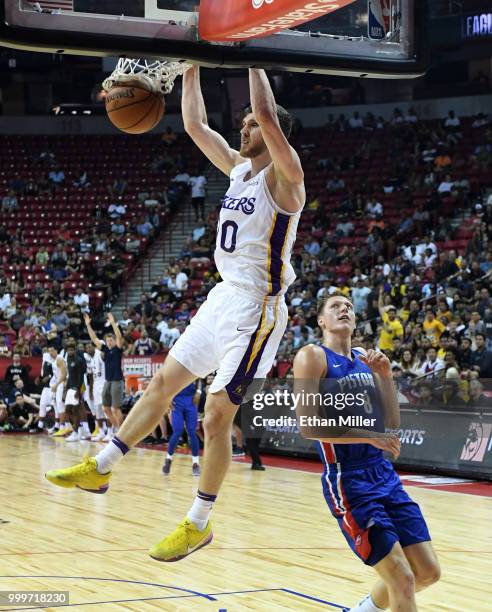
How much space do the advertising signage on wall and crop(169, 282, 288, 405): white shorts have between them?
2129cm

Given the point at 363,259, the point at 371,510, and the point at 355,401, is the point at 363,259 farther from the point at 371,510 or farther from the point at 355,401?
the point at 371,510

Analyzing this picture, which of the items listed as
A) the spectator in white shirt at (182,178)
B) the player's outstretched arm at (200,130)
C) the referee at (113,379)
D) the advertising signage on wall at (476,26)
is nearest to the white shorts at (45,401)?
the referee at (113,379)

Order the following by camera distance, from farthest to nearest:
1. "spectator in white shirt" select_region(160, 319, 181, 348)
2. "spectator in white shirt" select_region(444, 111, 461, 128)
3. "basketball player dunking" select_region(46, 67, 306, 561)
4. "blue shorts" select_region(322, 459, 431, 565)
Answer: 1. "spectator in white shirt" select_region(444, 111, 461, 128)
2. "spectator in white shirt" select_region(160, 319, 181, 348)
3. "basketball player dunking" select_region(46, 67, 306, 561)
4. "blue shorts" select_region(322, 459, 431, 565)

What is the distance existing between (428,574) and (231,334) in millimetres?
1547

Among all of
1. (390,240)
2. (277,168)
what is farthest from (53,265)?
(277,168)

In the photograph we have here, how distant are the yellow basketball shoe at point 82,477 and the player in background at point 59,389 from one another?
47.4 ft

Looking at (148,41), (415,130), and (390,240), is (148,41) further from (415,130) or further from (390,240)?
(415,130)

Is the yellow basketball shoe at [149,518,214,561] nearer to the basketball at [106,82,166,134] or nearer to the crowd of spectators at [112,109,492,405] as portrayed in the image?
the basketball at [106,82,166,134]

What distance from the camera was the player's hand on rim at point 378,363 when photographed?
206 inches

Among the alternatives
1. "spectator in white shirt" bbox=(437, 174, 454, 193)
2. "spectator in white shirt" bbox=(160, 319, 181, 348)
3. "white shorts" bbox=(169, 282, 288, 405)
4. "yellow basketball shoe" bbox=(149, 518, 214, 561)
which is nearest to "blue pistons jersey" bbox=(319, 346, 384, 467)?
"white shorts" bbox=(169, 282, 288, 405)

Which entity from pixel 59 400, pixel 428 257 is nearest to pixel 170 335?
pixel 59 400

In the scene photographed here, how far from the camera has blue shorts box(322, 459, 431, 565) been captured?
16.2 ft

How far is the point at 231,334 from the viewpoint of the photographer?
510cm

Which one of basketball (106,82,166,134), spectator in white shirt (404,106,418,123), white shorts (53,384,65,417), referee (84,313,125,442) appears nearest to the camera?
basketball (106,82,166,134)
